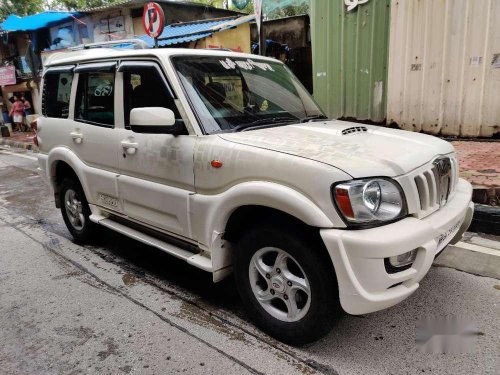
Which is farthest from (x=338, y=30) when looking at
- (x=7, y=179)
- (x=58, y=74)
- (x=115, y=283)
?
(x=7, y=179)

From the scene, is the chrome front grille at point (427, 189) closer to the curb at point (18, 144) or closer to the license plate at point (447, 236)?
the license plate at point (447, 236)

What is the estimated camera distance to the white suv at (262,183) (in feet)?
7.23

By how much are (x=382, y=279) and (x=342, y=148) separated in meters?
0.80

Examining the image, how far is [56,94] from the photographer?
4.45 meters

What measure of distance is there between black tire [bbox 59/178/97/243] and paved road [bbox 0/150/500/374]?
0.95 feet

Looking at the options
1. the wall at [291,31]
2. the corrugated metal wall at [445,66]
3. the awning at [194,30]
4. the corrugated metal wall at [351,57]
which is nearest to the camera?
the corrugated metal wall at [445,66]

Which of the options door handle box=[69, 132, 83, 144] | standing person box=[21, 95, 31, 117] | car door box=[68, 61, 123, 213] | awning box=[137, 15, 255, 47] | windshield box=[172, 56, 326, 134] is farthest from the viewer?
standing person box=[21, 95, 31, 117]

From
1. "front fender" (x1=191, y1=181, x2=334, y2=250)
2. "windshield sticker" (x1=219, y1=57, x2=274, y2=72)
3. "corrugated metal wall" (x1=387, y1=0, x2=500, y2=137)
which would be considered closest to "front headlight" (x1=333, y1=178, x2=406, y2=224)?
"front fender" (x1=191, y1=181, x2=334, y2=250)

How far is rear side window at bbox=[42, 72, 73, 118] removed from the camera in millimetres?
4254

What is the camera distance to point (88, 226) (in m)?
A: 4.39

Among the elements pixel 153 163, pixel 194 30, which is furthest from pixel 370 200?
pixel 194 30

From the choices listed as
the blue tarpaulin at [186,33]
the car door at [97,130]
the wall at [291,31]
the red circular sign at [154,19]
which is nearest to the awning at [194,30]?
the blue tarpaulin at [186,33]

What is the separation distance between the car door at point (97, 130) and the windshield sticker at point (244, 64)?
0.99 meters

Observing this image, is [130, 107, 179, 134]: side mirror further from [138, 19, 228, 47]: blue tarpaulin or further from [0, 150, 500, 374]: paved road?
[138, 19, 228, 47]: blue tarpaulin
